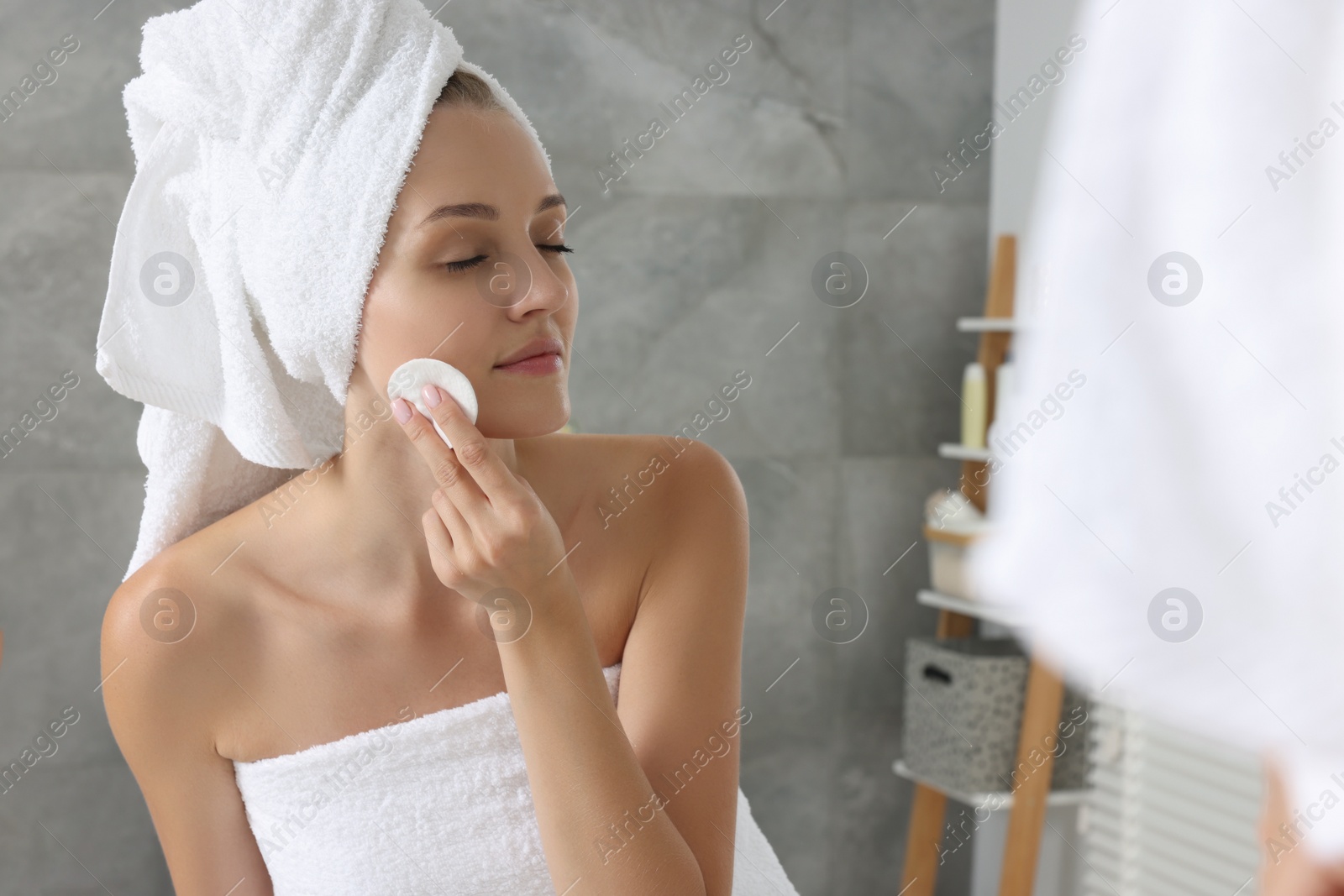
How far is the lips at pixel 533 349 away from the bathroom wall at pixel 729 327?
1.14 metres

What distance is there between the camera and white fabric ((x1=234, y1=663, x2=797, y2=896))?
0.77 meters

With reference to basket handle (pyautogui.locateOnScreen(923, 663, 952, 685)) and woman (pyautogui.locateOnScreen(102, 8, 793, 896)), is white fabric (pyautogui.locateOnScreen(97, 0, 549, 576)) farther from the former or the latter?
basket handle (pyautogui.locateOnScreen(923, 663, 952, 685))

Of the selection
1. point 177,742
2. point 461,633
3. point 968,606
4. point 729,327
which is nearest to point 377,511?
point 461,633

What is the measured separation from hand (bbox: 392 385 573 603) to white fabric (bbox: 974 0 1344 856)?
325 millimetres

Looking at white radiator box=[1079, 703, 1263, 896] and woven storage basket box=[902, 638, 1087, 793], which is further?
woven storage basket box=[902, 638, 1087, 793]

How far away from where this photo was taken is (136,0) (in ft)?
5.42

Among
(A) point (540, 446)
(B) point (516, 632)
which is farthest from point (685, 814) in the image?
(A) point (540, 446)

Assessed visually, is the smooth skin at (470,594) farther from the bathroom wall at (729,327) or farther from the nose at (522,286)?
the bathroom wall at (729,327)

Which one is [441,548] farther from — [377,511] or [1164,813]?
[1164,813]

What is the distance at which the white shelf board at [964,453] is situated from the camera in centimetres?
191

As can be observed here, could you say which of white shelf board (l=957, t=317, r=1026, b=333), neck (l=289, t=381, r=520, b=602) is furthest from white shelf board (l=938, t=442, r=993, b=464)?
neck (l=289, t=381, r=520, b=602)

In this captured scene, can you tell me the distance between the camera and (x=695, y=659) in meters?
0.79

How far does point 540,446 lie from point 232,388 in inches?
9.4

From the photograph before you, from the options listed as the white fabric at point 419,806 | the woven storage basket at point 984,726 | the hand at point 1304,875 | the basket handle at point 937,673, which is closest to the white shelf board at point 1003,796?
the woven storage basket at point 984,726
